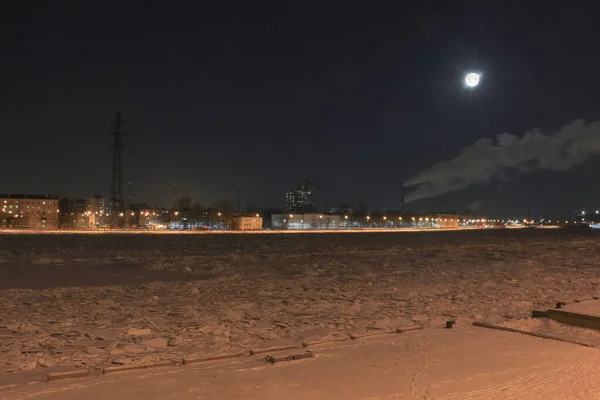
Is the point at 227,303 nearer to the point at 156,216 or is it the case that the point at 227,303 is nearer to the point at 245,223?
the point at 245,223

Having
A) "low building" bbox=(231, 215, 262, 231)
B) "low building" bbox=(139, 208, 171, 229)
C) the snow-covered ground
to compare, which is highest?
"low building" bbox=(139, 208, 171, 229)

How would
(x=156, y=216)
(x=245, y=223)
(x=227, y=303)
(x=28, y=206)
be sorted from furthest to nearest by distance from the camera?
1. (x=156, y=216)
2. (x=28, y=206)
3. (x=245, y=223)
4. (x=227, y=303)

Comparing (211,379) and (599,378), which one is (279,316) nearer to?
(211,379)

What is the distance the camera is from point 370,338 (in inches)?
402

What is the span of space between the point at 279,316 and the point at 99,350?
14.9ft

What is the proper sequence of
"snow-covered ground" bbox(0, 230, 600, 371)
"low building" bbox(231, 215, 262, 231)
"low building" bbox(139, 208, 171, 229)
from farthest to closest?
"low building" bbox(139, 208, 171, 229) → "low building" bbox(231, 215, 262, 231) → "snow-covered ground" bbox(0, 230, 600, 371)

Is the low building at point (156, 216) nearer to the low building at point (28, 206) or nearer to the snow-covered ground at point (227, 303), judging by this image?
the low building at point (28, 206)

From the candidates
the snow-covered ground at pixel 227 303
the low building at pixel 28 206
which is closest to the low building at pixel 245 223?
the low building at pixel 28 206

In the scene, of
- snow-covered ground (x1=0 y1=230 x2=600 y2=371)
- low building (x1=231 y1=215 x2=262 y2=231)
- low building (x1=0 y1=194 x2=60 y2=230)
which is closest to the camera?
snow-covered ground (x1=0 y1=230 x2=600 y2=371)

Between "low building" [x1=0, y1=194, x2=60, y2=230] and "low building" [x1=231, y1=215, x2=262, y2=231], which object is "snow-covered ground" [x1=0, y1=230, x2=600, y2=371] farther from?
"low building" [x1=0, y1=194, x2=60, y2=230]

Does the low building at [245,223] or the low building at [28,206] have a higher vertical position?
the low building at [28,206]

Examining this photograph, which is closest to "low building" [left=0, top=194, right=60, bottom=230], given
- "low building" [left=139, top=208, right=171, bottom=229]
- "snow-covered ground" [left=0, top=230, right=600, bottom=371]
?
"low building" [left=139, top=208, right=171, bottom=229]

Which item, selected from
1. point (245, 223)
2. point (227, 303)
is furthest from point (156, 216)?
point (227, 303)

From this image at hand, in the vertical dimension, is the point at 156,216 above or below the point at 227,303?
above
